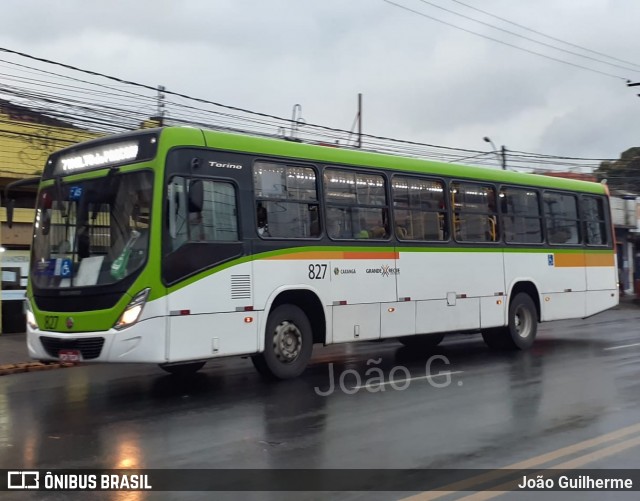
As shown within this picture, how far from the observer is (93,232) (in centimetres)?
899

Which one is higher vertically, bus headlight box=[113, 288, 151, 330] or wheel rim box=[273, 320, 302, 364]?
bus headlight box=[113, 288, 151, 330]

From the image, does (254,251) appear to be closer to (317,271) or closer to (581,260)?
(317,271)

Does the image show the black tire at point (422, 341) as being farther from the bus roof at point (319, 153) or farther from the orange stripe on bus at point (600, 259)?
the orange stripe on bus at point (600, 259)

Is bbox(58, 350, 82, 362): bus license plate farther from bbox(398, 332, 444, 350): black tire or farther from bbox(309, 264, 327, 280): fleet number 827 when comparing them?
bbox(398, 332, 444, 350): black tire

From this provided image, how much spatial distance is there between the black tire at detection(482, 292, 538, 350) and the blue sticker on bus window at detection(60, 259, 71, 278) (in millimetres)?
→ 8115

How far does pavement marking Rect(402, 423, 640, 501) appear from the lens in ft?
17.1

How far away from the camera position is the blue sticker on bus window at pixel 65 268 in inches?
355

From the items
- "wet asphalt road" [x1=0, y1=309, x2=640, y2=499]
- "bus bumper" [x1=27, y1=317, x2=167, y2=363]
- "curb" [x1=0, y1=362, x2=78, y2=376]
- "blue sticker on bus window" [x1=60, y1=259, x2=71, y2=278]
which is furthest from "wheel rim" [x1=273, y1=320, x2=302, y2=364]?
"curb" [x1=0, y1=362, x2=78, y2=376]

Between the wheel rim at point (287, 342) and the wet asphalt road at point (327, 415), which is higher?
the wheel rim at point (287, 342)

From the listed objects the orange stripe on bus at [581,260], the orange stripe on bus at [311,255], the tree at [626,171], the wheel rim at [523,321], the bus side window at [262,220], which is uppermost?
the tree at [626,171]

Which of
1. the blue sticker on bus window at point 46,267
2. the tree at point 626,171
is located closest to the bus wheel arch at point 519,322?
the blue sticker on bus window at point 46,267

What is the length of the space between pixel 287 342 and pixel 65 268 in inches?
123

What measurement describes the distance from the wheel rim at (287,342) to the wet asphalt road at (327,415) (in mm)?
374

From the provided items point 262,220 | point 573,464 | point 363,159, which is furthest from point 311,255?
point 573,464
